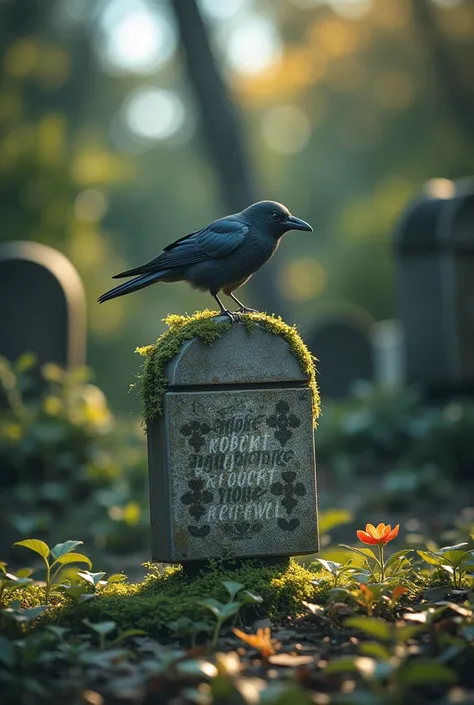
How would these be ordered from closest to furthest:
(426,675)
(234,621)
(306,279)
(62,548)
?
(426,675), (234,621), (62,548), (306,279)

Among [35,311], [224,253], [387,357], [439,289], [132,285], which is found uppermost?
Answer: [439,289]

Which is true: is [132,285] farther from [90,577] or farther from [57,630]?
[57,630]

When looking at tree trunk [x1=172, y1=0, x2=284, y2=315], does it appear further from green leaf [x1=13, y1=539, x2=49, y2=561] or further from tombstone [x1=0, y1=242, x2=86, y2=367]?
green leaf [x1=13, y1=539, x2=49, y2=561]

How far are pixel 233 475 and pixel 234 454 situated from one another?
0.33 ft

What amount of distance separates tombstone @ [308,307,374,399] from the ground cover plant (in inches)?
330

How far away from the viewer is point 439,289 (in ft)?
→ 36.1

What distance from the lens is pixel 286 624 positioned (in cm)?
399

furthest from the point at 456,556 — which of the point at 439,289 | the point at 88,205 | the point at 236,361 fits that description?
the point at 88,205

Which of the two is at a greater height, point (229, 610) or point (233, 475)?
point (233, 475)

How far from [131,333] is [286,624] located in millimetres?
20262

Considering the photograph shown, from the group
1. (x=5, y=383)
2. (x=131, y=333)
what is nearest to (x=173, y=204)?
(x=131, y=333)

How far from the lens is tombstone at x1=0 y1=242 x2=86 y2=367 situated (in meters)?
10.1

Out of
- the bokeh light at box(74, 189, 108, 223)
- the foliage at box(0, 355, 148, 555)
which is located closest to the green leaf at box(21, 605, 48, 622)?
the foliage at box(0, 355, 148, 555)

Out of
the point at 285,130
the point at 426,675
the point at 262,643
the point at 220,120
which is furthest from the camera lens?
the point at 285,130
